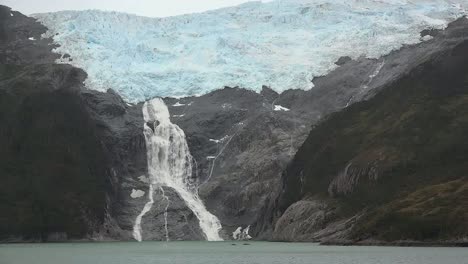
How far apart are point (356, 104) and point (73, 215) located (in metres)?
67.6

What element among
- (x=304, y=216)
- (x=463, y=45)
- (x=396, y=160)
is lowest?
(x=304, y=216)

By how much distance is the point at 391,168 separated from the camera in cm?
13938

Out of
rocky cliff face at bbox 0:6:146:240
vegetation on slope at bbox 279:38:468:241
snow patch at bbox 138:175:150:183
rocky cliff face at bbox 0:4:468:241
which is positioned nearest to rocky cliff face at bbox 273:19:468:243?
vegetation on slope at bbox 279:38:468:241

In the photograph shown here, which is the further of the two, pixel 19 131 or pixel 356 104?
pixel 19 131

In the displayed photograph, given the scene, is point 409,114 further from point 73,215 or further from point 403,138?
point 73,215

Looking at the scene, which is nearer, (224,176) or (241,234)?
(241,234)

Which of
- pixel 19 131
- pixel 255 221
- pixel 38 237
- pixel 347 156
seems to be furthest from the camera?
pixel 19 131

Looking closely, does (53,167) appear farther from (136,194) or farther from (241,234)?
(241,234)

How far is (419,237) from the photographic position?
353 feet

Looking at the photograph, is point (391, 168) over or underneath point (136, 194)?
over

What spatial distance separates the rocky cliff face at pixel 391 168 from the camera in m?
113

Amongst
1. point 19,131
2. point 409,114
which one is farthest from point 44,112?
point 409,114

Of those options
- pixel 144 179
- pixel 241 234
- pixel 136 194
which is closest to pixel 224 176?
pixel 144 179

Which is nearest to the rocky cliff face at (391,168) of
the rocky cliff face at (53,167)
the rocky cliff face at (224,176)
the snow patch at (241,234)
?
the rocky cliff face at (224,176)
